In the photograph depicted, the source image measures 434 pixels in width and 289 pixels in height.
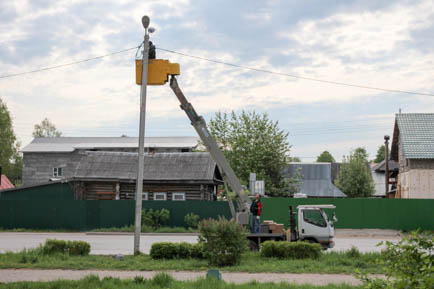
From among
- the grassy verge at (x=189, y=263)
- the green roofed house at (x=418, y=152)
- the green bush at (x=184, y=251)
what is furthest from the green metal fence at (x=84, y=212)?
the green bush at (x=184, y=251)

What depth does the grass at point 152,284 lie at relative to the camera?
10.4m

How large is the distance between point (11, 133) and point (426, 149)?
172ft

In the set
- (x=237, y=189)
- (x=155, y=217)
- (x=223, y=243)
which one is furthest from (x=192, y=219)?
(x=223, y=243)

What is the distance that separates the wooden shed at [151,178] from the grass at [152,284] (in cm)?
2391

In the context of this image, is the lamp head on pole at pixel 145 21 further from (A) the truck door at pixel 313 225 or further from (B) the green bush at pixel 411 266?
(B) the green bush at pixel 411 266

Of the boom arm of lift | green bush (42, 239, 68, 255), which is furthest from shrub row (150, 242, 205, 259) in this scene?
the boom arm of lift

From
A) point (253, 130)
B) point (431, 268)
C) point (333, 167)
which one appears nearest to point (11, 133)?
point (253, 130)

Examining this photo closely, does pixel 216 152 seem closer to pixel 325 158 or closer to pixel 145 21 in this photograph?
pixel 145 21

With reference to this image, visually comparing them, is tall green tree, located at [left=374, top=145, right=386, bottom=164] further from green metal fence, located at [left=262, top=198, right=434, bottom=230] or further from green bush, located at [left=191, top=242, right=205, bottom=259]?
green bush, located at [left=191, top=242, right=205, bottom=259]

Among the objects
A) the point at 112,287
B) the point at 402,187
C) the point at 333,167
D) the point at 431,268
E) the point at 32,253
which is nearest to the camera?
the point at 431,268

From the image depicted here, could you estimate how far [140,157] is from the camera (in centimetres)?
1788

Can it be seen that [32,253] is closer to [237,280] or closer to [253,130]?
[237,280]

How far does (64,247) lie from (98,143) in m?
45.7

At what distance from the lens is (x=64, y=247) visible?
667 inches
